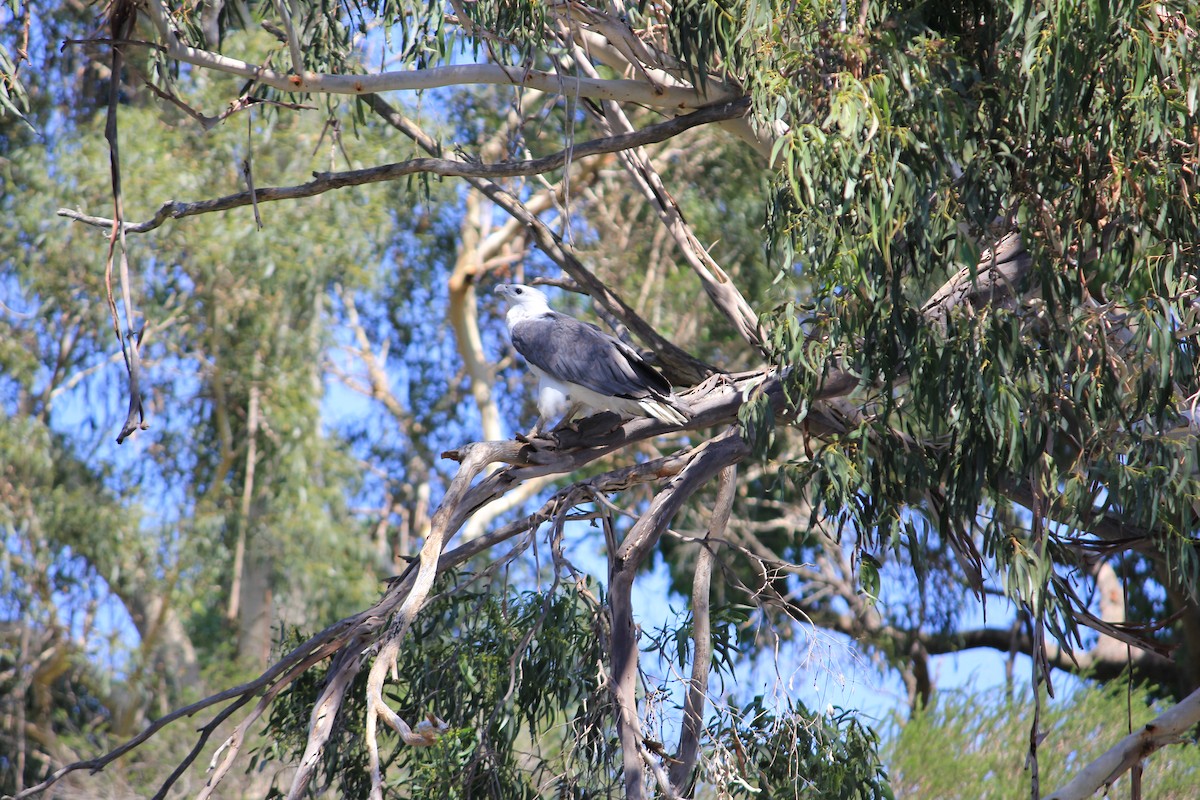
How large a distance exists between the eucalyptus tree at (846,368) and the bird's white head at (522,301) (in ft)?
1.49

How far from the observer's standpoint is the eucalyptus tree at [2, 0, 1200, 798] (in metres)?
3.50

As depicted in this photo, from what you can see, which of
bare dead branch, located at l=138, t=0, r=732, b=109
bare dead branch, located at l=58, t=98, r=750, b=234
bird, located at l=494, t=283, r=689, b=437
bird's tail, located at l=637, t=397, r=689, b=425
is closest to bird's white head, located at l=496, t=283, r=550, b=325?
bird, located at l=494, t=283, r=689, b=437

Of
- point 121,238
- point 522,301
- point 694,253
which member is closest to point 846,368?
point 694,253

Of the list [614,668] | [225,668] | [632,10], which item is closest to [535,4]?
[632,10]

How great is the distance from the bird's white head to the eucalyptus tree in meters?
0.46

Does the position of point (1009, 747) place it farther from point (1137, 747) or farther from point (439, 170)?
point (439, 170)

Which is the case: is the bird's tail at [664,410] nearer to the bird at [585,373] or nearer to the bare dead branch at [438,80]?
the bird at [585,373]

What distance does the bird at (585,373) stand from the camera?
4.32m

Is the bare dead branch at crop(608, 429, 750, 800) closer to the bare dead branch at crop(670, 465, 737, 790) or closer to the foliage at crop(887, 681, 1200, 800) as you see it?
the bare dead branch at crop(670, 465, 737, 790)

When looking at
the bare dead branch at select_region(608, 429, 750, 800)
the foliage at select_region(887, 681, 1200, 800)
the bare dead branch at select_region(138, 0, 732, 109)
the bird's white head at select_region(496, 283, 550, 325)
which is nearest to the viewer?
the bare dead branch at select_region(608, 429, 750, 800)

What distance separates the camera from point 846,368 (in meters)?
3.78

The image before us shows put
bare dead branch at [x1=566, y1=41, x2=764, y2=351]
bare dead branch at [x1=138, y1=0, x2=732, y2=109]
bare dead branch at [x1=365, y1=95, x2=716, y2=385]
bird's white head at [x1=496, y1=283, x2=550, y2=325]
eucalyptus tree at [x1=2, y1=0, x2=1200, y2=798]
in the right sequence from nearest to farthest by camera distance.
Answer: eucalyptus tree at [x1=2, y1=0, x2=1200, y2=798]
bare dead branch at [x1=138, y1=0, x2=732, y2=109]
bare dead branch at [x1=365, y1=95, x2=716, y2=385]
bare dead branch at [x1=566, y1=41, x2=764, y2=351]
bird's white head at [x1=496, y1=283, x2=550, y2=325]

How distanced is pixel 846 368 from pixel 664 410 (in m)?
0.71

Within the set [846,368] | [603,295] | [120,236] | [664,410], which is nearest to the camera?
[846,368]
